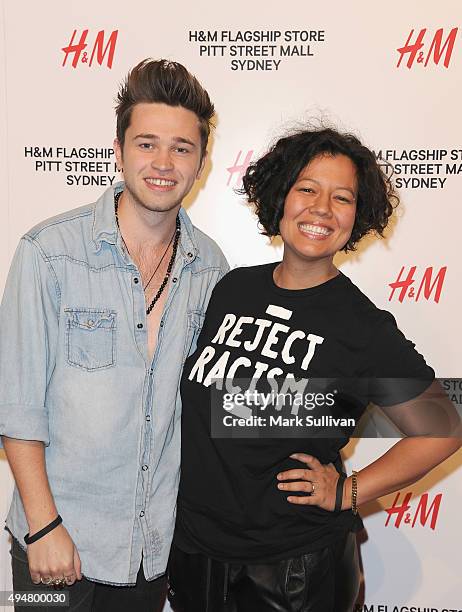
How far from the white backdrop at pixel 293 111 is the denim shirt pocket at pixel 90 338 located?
1024mm

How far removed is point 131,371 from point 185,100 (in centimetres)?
65

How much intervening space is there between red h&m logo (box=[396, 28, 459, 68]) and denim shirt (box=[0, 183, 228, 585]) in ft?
4.26

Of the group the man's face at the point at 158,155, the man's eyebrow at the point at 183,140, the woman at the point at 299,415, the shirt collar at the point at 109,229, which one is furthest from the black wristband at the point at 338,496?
the man's eyebrow at the point at 183,140

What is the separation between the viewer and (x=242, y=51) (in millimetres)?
2344

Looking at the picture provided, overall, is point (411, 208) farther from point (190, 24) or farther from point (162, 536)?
point (162, 536)

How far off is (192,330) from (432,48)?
140cm

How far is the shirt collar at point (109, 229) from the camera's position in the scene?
154 cm

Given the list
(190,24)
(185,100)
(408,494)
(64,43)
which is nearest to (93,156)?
(64,43)

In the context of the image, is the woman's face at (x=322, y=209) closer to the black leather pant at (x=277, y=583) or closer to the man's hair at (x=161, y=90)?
the man's hair at (x=161, y=90)

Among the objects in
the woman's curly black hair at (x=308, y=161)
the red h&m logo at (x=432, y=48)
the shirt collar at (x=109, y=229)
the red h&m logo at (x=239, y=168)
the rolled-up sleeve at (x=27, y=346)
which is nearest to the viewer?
the rolled-up sleeve at (x=27, y=346)

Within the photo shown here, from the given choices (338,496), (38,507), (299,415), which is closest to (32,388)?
(38,507)

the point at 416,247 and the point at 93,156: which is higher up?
the point at 93,156

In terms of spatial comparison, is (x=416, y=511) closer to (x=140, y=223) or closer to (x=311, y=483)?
(x=311, y=483)

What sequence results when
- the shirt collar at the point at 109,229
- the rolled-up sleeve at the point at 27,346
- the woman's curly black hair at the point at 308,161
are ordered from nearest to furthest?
1. the rolled-up sleeve at the point at 27,346
2. the shirt collar at the point at 109,229
3. the woman's curly black hair at the point at 308,161
